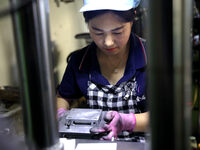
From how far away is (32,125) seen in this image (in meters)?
0.30

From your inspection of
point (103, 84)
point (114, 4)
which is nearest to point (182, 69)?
point (114, 4)

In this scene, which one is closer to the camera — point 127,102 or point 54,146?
point 54,146

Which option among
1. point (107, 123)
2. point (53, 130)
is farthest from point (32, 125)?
point (107, 123)

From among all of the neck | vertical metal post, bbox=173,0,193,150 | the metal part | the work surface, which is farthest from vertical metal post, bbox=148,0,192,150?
the neck

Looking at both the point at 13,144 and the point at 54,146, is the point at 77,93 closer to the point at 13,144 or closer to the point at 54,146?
the point at 13,144

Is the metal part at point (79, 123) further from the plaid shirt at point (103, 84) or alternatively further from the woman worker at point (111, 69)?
the plaid shirt at point (103, 84)

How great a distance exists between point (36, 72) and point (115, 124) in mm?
980

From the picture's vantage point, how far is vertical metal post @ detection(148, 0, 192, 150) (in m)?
0.22

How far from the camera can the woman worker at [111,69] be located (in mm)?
1310

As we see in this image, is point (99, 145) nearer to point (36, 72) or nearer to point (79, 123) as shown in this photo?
point (79, 123)

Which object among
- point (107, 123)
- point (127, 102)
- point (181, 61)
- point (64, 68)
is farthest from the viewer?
point (64, 68)

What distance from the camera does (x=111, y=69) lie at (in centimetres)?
157

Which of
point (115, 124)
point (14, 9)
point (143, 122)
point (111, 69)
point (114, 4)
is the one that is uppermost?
point (114, 4)

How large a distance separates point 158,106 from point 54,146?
172 millimetres
